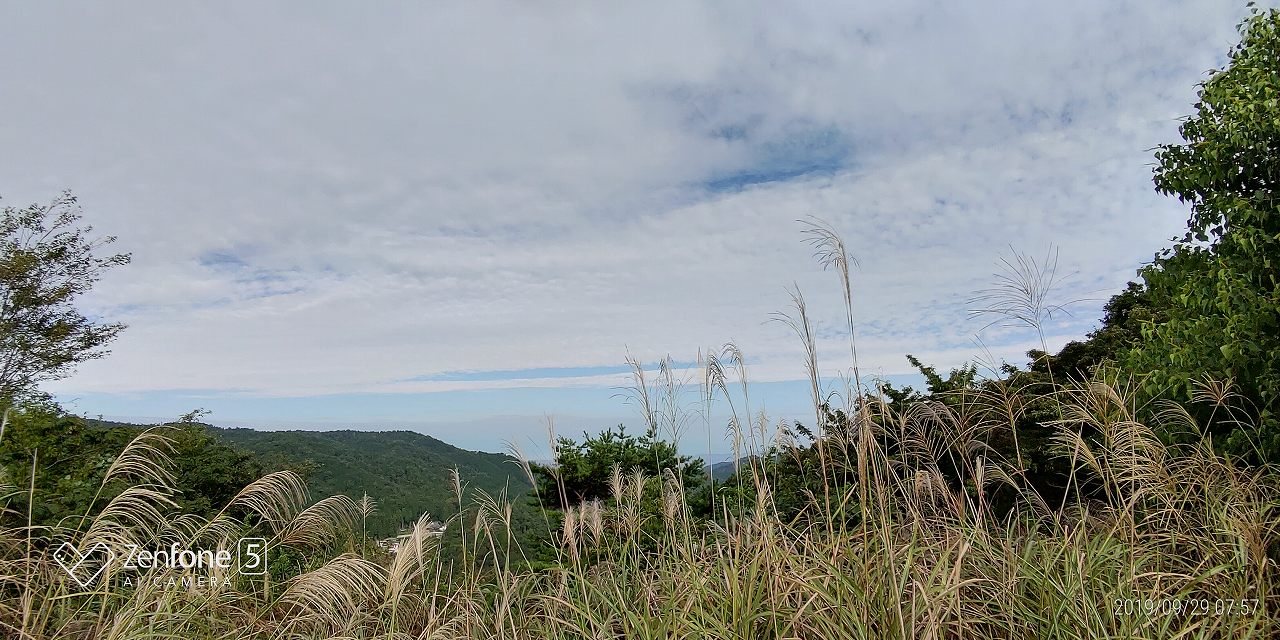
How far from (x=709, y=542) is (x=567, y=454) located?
595 cm

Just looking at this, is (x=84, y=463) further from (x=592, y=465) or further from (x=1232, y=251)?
(x=1232, y=251)

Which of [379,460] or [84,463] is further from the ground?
[84,463]

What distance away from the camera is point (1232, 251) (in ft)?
14.6

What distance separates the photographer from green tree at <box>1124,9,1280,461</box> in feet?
13.4

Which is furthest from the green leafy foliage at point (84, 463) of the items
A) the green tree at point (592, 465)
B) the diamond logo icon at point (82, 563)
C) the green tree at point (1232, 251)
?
the green tree at point (1232, 251)

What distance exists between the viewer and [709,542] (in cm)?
436

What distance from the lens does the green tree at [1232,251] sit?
4.09 meters

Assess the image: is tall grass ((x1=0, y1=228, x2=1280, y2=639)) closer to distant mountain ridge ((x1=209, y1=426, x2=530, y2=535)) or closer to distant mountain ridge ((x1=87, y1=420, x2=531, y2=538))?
distant mountain ridge ((x1=209, y1=426, x2=530, y2=535))

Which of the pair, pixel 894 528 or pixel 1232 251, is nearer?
pixel 894 528

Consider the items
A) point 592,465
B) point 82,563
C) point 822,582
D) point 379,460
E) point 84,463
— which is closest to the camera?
point 822,582

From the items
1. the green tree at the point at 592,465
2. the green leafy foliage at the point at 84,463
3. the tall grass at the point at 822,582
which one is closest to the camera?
the tall grass at the point at 822,582
